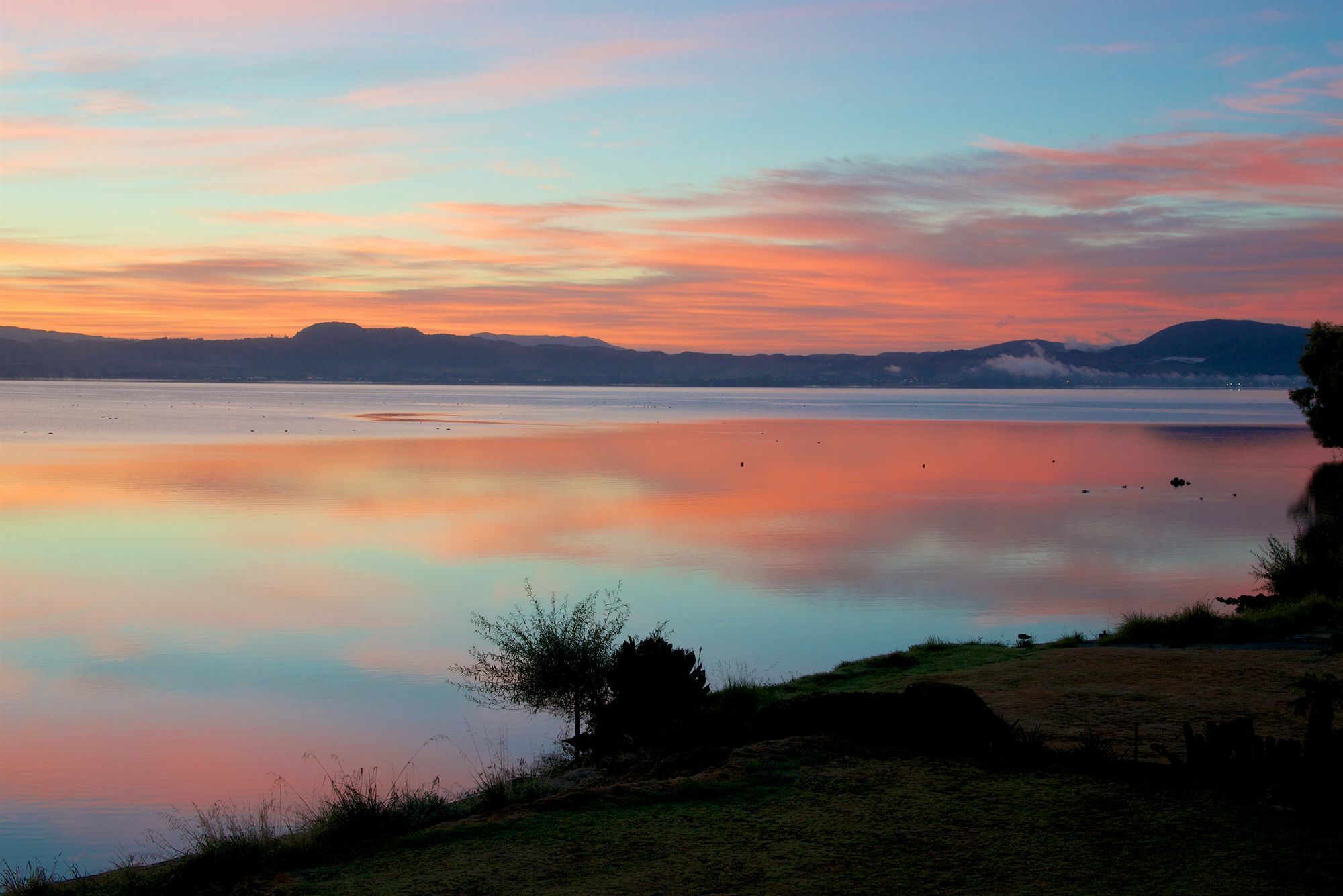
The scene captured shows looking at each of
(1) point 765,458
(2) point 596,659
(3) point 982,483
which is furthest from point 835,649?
(1) point 765,458

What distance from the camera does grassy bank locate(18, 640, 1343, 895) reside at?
20.0 feet

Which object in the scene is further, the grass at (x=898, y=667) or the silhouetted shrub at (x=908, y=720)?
the grass at (x=898, y=667)

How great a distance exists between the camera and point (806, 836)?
6746mm

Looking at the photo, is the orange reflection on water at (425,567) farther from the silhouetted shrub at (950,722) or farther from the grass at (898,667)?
the silhouetted shrub at (950,722)

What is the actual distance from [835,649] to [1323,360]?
130ft

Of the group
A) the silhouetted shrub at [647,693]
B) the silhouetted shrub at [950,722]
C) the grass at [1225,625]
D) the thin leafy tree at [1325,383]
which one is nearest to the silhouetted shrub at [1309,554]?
the grass at [1225,625]

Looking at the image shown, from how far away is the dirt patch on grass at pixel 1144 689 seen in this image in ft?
31.4

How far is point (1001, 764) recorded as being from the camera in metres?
8.11

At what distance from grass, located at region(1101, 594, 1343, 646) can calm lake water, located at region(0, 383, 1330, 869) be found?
316 cm

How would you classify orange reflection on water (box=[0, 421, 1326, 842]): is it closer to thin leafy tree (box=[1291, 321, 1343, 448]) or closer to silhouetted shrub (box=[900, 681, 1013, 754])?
thin leafy tree (box=[1291, 321, 1343, 448])

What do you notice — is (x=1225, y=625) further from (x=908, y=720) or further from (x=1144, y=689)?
(x=908, y=720)

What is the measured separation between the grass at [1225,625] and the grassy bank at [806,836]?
5.71 m

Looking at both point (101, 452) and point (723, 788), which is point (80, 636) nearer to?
point (723, 788)

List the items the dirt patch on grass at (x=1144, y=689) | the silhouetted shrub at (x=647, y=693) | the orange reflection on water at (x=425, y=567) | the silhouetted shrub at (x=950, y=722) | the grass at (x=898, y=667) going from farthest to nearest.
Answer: the orange reflection on water at (x=425, y=567) < the grass at (x=898, y=667) < the silhouetted shrub at (x=647, y=693) < the dirt patch on grass at (x=1144, y=689) < the silhouetted shrub at (x=950, y=722)
